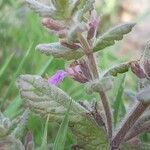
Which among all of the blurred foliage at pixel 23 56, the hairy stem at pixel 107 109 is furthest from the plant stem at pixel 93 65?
the blurred foliage at pixel 23 56

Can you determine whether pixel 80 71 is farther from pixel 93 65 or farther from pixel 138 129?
pixel 138 129

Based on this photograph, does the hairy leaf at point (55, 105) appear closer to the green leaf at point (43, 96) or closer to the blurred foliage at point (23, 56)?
the green leaf at point (43, 96)

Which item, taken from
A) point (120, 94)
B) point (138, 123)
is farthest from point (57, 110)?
point (120, 94)

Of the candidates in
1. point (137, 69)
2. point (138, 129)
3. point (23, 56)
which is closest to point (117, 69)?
point (137, 69)

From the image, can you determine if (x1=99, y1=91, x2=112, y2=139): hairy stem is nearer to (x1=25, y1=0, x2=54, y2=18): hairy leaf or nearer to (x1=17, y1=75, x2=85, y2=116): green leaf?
(x1=17, y1=75, x2=85, y2=116): green leaf

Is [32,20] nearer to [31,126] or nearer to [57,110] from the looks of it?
[31,126]

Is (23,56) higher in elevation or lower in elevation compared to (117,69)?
higher
